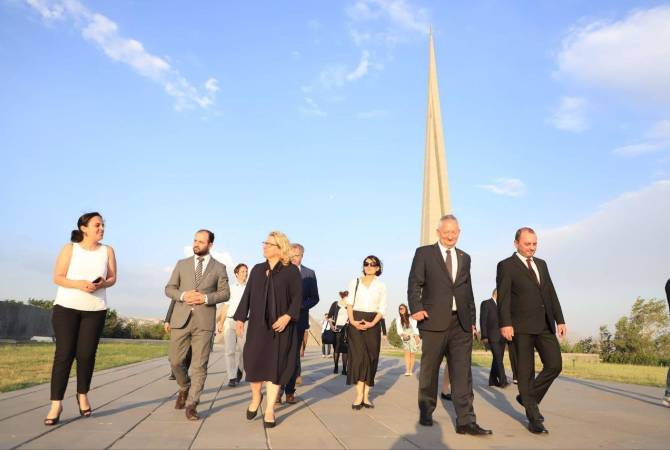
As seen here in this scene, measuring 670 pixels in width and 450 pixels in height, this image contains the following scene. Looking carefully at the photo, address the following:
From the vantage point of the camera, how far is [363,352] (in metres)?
7.41

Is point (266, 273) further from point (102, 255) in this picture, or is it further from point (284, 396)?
point (284, 396)

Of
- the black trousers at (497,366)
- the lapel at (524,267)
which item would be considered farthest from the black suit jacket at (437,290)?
the black trousers at (497,366)

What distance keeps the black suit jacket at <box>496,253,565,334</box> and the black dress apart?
2.18 m

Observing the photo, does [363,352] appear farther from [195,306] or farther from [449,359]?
[195,306]

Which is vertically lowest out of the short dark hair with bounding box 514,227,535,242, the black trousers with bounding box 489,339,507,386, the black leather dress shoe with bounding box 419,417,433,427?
the black leather dress shoe with bounding box 419,417,433,427

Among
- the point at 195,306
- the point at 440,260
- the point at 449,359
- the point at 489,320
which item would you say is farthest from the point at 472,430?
the point at 489,320

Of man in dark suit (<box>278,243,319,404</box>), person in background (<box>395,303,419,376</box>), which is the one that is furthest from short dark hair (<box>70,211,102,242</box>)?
person in background (<box>395,303,419,376</box>)

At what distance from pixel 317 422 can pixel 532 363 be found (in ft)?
7.56

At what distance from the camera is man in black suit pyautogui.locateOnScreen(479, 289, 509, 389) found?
10.5 metres

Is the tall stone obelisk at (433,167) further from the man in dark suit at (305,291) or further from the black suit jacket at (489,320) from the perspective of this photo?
the man in dark suit at (305,291)

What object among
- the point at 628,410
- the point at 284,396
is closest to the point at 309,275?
the point at 284,396

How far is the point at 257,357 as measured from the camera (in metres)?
5.97

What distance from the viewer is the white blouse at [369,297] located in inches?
298

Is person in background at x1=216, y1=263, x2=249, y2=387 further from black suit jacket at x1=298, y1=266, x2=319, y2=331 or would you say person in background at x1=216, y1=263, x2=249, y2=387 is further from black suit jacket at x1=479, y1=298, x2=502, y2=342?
black suit jacket at x1=479, y1=298, x2=502, y2=342
